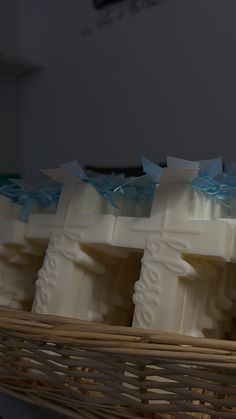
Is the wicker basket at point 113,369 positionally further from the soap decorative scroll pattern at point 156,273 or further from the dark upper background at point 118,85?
the dark upper background at point 118,85

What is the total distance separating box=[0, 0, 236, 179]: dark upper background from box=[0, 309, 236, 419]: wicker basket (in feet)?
2.67

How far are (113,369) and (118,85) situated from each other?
46.3 inches

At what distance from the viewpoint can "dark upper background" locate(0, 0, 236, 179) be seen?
136 centimetres

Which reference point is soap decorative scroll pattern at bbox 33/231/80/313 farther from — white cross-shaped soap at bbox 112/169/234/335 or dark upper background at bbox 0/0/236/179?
dark upper background at bbox 0/0/236/179

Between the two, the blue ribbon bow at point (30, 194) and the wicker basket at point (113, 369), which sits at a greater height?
the blue ribbon bow at point (30, 194)

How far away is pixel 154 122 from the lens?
1515 mm

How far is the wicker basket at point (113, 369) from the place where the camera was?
516 millimetres

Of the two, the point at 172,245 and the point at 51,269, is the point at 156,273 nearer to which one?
the point at 172,245

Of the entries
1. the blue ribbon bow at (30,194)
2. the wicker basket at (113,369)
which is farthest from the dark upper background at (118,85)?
the wicker basket at (113,369)

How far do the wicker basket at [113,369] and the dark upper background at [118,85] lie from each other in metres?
0.81

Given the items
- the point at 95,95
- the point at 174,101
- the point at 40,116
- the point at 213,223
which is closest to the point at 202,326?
the point at 213,223

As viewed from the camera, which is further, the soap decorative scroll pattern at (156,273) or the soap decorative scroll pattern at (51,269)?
the soap decorative scroll pattern at (51,269)

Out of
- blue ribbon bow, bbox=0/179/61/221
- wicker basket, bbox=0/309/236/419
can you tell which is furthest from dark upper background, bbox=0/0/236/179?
wicker basket, bbox=0/309/236/419

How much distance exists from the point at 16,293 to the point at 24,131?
3.76ft
